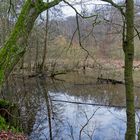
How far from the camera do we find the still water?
32.9 ft

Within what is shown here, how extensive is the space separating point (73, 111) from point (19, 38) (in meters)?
5.06

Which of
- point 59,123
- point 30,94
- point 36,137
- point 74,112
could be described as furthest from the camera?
point 30,94

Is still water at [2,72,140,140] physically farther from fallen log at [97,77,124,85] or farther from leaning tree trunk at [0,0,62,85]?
leaning tree trunk at [0,0,62,85]

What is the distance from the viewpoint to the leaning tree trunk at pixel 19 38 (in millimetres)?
8336

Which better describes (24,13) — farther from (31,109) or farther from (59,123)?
(31,109)

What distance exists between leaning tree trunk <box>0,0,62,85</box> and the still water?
7.75ft

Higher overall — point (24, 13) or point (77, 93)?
point (24, 13)

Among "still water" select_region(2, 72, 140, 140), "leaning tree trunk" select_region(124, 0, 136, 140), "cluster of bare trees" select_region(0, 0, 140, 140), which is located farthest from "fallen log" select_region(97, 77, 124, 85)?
"leaning tree trunk" select_region(124, 0, 136, 140)

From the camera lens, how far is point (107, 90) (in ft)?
58.2

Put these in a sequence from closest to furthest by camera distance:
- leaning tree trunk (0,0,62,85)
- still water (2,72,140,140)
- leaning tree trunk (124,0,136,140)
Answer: leaning tree trunk (124,0,136,140), leaning tree trunk (0,0,62,85), still water (2,72,140,140)

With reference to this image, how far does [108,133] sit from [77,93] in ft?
23.9

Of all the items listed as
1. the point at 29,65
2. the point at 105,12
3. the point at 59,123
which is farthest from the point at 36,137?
the point at 29,65

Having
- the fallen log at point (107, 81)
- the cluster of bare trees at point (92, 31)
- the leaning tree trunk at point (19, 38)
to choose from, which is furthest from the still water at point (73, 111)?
the leaning tree trunk at point (19, 38)

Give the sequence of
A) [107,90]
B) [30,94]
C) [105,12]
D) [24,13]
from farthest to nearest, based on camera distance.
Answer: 1. [107,90]
2. [30,94]
3. [24,13]
4. [105,12]
